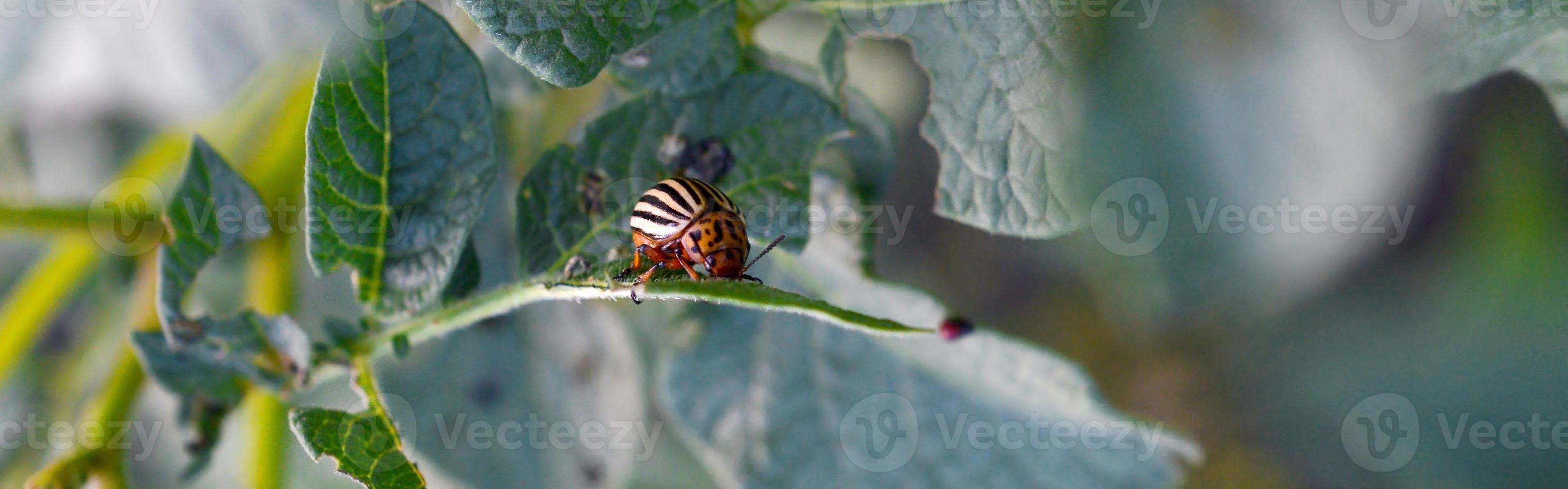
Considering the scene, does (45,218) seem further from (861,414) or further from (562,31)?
(861,414)

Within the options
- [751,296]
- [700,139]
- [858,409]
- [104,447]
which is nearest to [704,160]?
[700,139]

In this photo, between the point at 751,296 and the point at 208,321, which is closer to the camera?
the point at 751,296

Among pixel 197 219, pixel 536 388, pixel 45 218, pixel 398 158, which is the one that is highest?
pixel 398 158

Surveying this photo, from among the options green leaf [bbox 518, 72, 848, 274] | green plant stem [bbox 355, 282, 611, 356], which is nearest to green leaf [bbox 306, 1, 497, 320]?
green plant stem [bbox 355, 282, 611, 356]

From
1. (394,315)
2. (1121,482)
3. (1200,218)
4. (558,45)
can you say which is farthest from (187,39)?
(1200,218)

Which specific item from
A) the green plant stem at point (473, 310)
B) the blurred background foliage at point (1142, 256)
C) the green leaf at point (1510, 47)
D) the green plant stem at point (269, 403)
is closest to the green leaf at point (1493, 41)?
the green leaf at point (1510, 47)

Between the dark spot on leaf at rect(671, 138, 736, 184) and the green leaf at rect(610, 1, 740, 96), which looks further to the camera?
the dark spot on leaf at rect(671, 138, 736, 184)

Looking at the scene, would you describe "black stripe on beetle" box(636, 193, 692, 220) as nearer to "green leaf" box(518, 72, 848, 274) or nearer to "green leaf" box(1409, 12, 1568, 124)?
"green leaf" box(518, 72, 848, 274)
